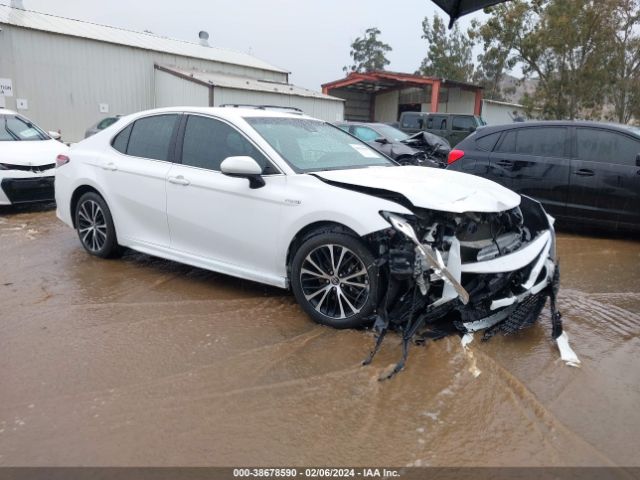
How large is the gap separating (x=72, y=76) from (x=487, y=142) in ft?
62.8

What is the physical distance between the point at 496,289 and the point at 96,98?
22260mm

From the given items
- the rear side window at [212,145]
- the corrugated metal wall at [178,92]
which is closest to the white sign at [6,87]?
the corrugated metal wall at [178,92]

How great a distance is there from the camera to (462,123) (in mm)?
19516

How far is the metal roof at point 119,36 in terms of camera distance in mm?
20859

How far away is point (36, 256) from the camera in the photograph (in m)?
5.81

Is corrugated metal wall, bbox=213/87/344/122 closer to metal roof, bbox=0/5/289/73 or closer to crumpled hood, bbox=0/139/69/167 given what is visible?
metal roof, bbox=0/5/289/73

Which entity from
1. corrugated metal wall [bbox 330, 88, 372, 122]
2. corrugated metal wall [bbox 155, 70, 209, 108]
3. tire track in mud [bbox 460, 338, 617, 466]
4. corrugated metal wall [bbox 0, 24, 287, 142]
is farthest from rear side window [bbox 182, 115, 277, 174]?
corrugated metal wall [bbox 330, 88, 372, 122]

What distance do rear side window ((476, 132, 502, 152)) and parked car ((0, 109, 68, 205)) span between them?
609 centimetres

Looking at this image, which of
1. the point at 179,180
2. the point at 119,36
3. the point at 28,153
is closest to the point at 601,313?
the point at 179,180

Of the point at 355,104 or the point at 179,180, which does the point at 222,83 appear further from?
the point at 179,180

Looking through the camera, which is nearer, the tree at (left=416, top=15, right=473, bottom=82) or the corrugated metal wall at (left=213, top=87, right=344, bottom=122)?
the corrugated metal wall at (left=213, top=87, right=344, bottom=122)

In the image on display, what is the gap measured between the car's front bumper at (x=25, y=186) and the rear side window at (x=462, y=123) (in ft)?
48.4

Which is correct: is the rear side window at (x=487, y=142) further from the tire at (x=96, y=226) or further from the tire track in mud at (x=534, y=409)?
the tire at (x=96, y=226)

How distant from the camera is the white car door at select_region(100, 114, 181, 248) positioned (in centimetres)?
480
